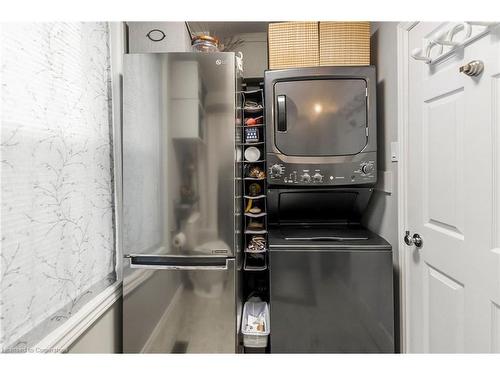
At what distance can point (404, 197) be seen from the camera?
1.34 metres

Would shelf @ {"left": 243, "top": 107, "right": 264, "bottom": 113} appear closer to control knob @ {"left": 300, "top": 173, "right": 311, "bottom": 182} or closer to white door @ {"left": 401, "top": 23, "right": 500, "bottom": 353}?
control knob @ {"left": 300, "top": 173, "right": 311, "bottom": 182}

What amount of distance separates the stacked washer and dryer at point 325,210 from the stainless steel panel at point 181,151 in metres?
0.29

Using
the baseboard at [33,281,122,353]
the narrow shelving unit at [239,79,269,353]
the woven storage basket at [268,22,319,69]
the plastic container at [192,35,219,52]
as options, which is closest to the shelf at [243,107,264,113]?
the narrow shelving unit at [239,79,269,353]

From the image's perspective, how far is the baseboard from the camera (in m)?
0.99

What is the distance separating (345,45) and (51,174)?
164 centimetres

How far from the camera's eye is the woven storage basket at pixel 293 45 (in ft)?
5.00

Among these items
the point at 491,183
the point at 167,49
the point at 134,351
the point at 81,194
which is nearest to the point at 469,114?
the point at 491,183

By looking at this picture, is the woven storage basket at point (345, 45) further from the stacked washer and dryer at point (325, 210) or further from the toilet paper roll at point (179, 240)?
the toilet paper roll at point (179, 240)

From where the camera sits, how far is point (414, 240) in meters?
1.27

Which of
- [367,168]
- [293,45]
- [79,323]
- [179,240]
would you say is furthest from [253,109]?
[79,323]

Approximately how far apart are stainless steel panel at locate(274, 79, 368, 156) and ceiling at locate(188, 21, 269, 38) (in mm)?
760

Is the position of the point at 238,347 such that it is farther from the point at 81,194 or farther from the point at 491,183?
the point at 491,183

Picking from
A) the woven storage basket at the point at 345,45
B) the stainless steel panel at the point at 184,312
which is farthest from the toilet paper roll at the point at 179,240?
the woven storage basket at the point at 345,45

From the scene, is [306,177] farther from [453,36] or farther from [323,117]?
[453,36]
